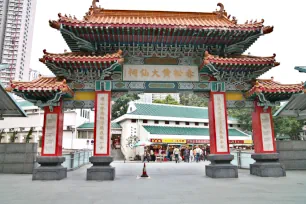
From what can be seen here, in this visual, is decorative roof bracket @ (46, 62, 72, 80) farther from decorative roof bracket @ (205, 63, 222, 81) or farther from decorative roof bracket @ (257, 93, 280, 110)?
decorative roof bracket @ (257, 93, 280, 110)

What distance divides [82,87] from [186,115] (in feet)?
82.6

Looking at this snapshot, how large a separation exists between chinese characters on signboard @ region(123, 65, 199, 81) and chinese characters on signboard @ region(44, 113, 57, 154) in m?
3.76

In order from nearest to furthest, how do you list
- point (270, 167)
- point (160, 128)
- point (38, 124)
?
point (270, 167)
point (160, 128)
point (38, 124)

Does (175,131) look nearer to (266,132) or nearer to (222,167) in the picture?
(266,132)

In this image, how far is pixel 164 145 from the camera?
33156 mm

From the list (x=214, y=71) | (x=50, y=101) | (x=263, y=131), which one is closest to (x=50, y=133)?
(x=50, y=101)

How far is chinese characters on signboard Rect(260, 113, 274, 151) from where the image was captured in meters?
11.0

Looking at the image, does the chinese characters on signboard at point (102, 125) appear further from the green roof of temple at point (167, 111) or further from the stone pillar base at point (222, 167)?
the green roof of temple at point (167, 111)

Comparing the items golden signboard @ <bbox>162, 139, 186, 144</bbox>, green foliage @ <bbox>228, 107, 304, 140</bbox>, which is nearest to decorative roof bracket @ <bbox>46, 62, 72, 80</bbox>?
golden signboard @ <bbox>162, 139, 186, 144</bbox>

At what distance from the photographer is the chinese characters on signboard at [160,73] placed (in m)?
11.4

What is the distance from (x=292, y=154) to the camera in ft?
44.0

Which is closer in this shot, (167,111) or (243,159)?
(243,159)

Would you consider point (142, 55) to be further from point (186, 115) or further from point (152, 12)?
point (186, 115)

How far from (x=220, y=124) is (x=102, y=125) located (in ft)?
17.8
